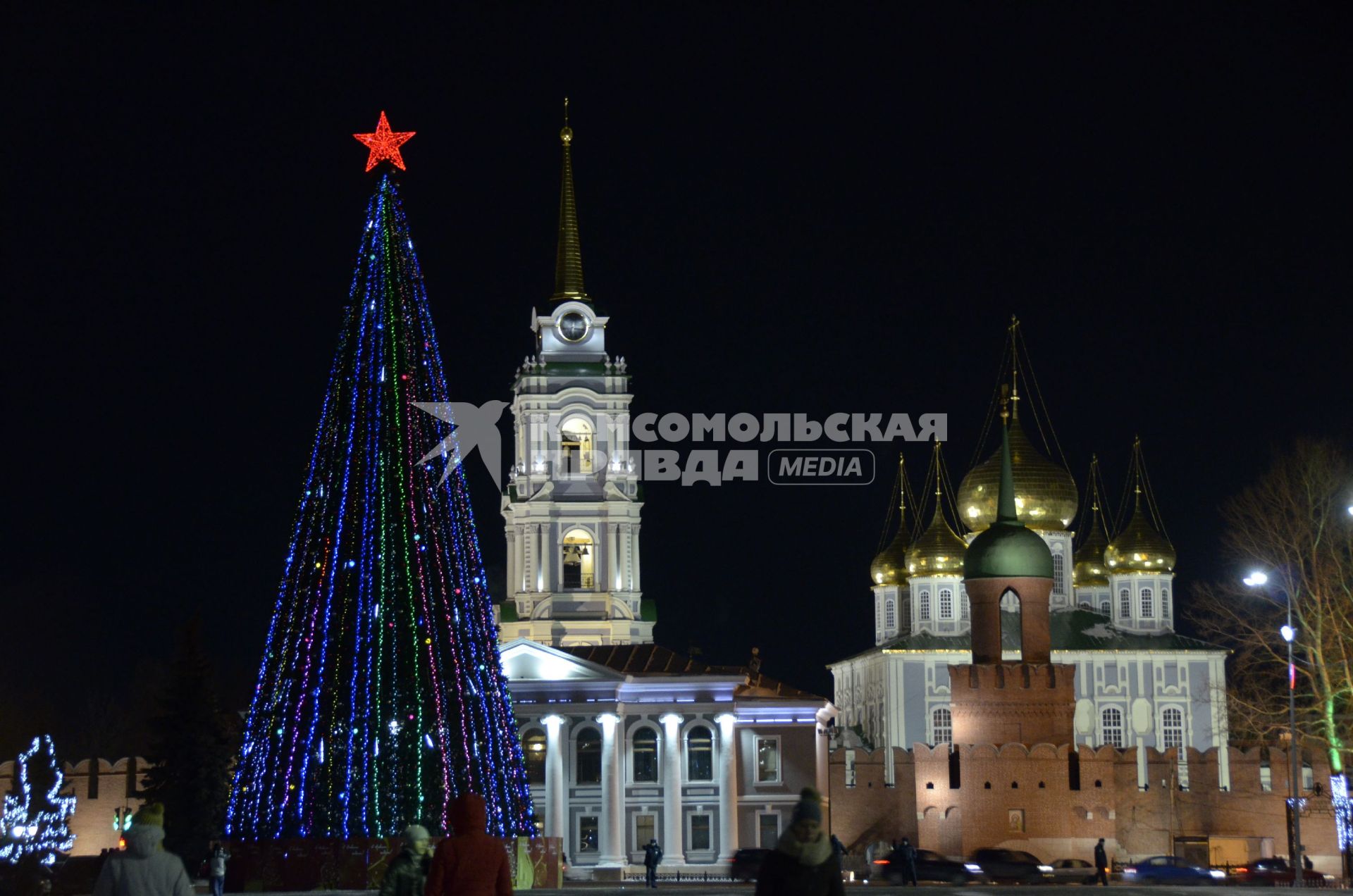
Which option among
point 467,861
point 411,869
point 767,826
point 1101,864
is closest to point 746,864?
point 1101,864

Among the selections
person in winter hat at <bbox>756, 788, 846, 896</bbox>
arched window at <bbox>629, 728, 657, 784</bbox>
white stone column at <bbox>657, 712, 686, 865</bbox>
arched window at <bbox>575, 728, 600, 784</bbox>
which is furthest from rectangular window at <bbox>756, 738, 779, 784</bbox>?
Result: person in winter hat at <bbox>756, 788, 846, 896</bbox>

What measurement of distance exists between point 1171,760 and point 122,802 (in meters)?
30.1

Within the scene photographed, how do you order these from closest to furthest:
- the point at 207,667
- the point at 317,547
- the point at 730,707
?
the point at 317,547, the point at 207,667, the point at 730,707

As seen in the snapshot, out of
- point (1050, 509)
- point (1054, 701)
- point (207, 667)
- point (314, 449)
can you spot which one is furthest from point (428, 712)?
point (1050, 509)

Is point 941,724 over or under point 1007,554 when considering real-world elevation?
under

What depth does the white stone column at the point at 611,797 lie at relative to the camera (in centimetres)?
6147

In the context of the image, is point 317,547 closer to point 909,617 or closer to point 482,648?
point 482,648

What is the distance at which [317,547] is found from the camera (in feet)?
97.4

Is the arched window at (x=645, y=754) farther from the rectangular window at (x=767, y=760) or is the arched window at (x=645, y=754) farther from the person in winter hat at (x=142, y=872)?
the person in winter hat at (x=142, y=872)

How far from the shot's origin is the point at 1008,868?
4997cm

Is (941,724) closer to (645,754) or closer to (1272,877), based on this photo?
(645,754)

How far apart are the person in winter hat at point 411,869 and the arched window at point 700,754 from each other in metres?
50.1

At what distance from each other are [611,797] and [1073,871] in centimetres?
1611

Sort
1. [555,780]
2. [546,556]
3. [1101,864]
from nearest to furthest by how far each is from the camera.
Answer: [1101,864], [555,780], [546,556]
